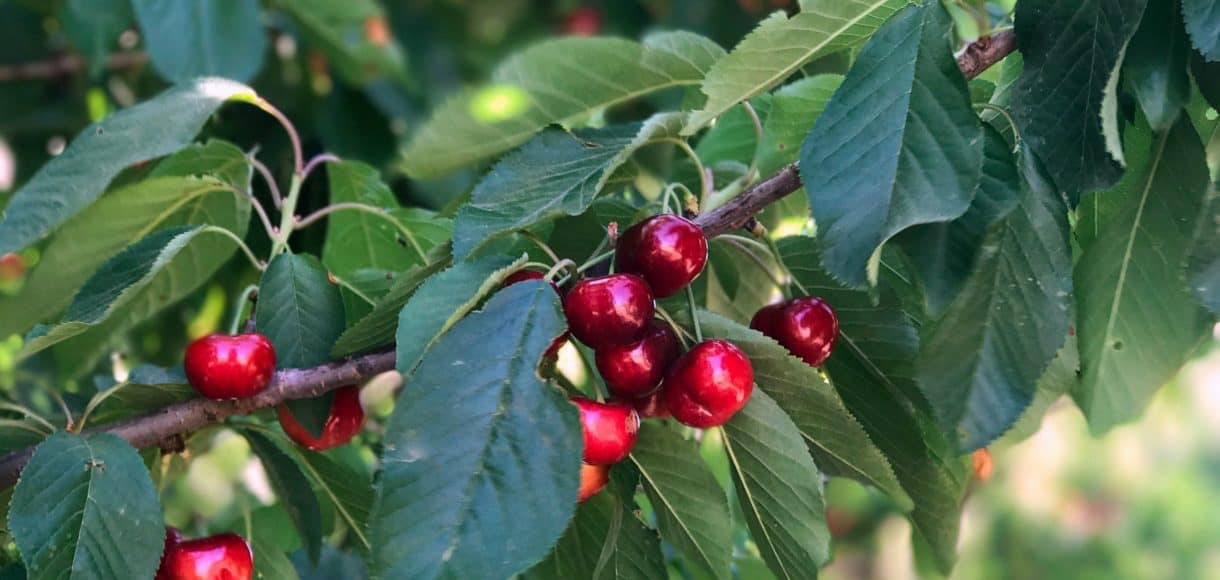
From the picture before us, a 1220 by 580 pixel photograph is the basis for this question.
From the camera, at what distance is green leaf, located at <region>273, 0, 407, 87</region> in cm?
172

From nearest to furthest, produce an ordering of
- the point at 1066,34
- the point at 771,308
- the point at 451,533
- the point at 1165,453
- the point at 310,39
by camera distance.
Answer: the point at 451,533 → the point at 1066,34 → the point at 771,308 → the point at 310,39 → the point at 1165,453

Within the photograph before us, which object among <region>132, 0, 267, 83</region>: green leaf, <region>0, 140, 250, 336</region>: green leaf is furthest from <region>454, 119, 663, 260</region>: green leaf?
<region>132, 0, 267, 83</region>: green leaf

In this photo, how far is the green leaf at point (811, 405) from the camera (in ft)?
2.46

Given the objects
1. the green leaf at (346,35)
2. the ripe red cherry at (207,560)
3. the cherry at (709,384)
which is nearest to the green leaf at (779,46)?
the cherry at (709,384)

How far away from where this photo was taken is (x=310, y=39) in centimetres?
181

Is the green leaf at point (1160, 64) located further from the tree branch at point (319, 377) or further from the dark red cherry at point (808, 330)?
the dark red cherry at point (808, 330)

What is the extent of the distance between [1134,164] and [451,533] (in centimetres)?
52

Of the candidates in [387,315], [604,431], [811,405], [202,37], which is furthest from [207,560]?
[202,37]

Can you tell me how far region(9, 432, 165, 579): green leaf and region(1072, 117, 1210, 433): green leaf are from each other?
63 cm

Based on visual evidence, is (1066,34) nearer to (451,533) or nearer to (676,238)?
(676,238)

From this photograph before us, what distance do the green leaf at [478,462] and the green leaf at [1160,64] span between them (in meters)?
0.38

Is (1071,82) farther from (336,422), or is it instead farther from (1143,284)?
(336,422)

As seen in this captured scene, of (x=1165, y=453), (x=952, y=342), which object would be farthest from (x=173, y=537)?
(x=1165, y=453)

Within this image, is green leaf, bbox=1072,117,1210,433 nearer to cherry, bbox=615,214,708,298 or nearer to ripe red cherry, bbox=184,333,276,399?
cherry, bbox=615,214,708,298
